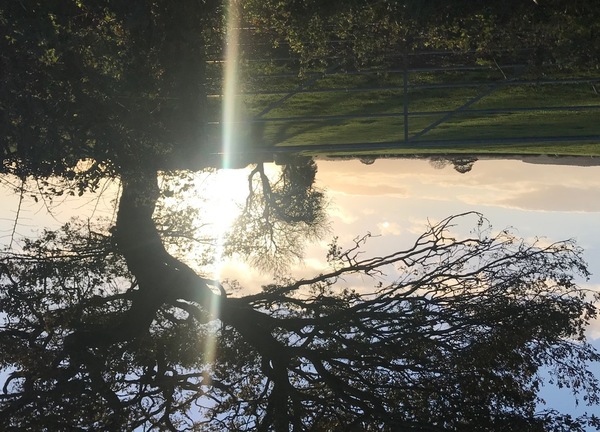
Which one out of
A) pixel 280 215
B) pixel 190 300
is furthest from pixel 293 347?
pixel 280 215

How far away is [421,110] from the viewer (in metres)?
21.9

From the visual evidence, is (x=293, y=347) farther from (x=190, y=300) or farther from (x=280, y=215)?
(x=280, y=215)

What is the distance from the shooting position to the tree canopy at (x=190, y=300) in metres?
11.7

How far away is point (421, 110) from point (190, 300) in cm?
844

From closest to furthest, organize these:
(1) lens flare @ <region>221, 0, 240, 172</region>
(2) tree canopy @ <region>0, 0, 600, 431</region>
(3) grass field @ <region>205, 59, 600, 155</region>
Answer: (2) tree canopy @ <region>0, 0, 600, 431</region> < (1) lens flare @ <region>221, 0, 240, 172</region> < (3) grass field @ <region>205, 59, 600, 155</region>

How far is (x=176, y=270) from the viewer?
19.8 meters

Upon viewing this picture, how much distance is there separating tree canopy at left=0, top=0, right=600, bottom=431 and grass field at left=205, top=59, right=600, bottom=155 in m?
2.95

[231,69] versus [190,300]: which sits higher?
[231,69]

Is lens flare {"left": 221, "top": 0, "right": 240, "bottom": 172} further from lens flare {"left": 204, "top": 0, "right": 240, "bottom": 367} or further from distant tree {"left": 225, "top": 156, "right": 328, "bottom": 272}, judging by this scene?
distant tree {"left": 225, "top": 156, "right": 328, "bottom": 272}

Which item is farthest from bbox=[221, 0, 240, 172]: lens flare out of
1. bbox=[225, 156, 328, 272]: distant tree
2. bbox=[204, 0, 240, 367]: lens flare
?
bbox=[225, 156, 328, 272]: distant tree

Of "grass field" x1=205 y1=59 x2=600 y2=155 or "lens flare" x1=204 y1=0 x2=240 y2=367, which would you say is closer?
"lens flare" x1=204 y1=0 x2=240 y2=367

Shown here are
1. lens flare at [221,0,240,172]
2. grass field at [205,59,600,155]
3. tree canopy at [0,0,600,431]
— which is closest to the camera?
tree canopy at [0,0,600,431]

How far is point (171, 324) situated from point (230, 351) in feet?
6.75

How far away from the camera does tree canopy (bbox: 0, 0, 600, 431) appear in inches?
460
